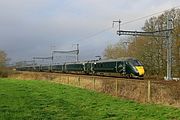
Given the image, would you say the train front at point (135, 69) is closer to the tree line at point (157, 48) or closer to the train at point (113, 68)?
the train at point (113, 68)

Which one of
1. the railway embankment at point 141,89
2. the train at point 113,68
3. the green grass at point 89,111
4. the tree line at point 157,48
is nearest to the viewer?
the green grass at point 89,111

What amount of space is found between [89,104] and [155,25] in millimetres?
42389

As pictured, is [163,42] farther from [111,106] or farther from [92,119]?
[92,119]

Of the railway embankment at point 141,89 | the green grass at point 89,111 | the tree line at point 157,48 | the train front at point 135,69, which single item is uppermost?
the tree line at point 157,48

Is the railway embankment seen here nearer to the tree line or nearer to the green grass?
the green grass

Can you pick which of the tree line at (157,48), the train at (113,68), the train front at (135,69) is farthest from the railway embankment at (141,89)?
the tree line at (157,48)

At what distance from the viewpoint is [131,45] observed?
6819 cm

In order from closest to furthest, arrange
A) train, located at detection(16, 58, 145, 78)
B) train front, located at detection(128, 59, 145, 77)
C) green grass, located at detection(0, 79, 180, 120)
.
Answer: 1. green grass, located at detection(0, 79, 180, 120)
2. train front, located at detection(128, 59, 145, 77)
3. train, located at detection(16, 58, 145, 78)

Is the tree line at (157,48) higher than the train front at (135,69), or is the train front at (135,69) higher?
the tree line at (157,48)

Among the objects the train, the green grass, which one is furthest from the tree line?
the green grass

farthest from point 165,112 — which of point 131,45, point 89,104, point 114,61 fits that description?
point 131,45

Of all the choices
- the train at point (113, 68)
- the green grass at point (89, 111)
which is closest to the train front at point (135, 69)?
the train at point (113, 68)

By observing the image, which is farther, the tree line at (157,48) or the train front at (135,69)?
the tree line at (157,48)

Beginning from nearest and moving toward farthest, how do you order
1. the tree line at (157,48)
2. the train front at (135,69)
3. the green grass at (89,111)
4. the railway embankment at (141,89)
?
the green grass at (89,111) < the railway embankment at (141,89) < the train front at (135,69) < the tree line at (157,48)
